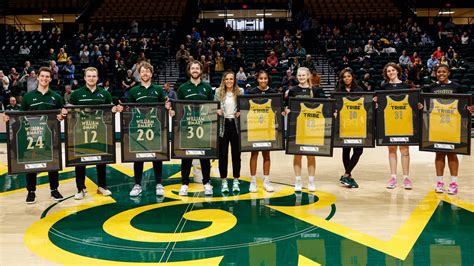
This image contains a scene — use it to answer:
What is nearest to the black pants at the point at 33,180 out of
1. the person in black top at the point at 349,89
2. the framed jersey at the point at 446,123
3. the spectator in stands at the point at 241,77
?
the person in black top at the point at 349,89

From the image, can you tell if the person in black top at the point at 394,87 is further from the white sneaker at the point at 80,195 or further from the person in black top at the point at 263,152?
the white sneaker at the point at 80,195

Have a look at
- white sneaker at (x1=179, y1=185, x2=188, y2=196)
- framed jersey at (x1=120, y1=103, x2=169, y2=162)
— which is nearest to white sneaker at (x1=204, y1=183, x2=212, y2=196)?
white sneaker at (x1=179, y1=185, x2=188, y2=196)

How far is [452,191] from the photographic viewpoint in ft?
23.1

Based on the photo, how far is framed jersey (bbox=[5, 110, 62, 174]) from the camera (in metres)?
6.53

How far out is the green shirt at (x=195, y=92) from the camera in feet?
23.1

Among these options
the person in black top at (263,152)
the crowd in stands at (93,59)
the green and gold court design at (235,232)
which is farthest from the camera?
the crowd in stands at (93,59)

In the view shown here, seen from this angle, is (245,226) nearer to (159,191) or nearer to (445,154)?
(159,191)

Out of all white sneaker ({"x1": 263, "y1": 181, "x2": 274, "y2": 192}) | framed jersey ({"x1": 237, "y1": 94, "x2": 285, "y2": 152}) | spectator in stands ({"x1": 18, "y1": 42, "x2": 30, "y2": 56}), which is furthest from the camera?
spectator in stands ({"x1": 18, "y1": 42, "x2": 30, "y2": 56})

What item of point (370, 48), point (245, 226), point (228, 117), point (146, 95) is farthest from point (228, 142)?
point (370, 48)

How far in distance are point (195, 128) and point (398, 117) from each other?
2648mm

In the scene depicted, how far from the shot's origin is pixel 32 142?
259 inches

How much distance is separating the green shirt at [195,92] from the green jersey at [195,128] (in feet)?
0.52

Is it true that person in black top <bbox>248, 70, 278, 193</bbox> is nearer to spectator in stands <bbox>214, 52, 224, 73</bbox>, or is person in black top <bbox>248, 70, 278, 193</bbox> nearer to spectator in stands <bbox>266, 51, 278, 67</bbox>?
spectator in stands <bbox>214, 52, 224, 73</bbox>

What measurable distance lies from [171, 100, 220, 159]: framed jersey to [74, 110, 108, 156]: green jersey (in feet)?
2.90
